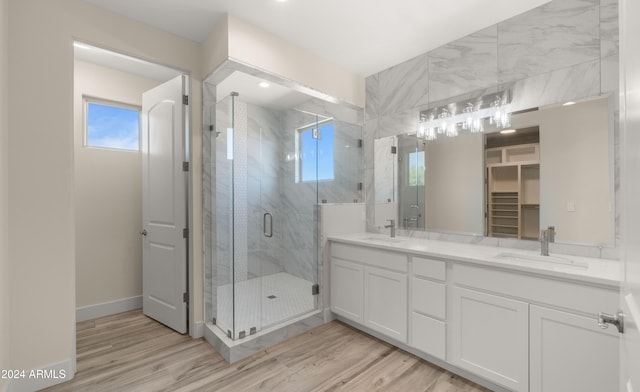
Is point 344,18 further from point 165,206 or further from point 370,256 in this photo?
point 165,206

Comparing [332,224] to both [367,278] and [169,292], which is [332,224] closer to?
[367,278]

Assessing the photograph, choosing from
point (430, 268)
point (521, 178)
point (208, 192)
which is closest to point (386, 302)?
point (430, 268)

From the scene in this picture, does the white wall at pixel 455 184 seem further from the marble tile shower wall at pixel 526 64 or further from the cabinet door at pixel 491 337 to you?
the cabinet door at pixel 491 337

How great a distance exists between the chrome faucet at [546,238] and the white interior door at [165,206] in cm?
291

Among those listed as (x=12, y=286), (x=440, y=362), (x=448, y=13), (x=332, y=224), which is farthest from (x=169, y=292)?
(x=448, y=13)

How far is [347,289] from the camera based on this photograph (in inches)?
110

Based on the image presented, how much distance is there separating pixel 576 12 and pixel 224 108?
8.98 feet

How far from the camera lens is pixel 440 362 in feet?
7.06

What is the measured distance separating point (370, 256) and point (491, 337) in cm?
104

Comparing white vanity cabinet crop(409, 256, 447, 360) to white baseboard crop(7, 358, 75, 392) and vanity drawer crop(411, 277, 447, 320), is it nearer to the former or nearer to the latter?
vanity drawer crop(411, 277, 447, 320)

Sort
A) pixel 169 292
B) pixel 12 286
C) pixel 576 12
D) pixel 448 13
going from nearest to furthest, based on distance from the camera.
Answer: pixel 12 286 < pixel 576 12 < pixel 448 13 < pixel 169 292

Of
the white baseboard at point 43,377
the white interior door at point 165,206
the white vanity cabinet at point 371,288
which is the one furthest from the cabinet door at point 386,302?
the white baseboard at point 43,377

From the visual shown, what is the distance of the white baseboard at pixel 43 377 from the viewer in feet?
6.08

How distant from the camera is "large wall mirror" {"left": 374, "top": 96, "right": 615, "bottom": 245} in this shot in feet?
6.42
